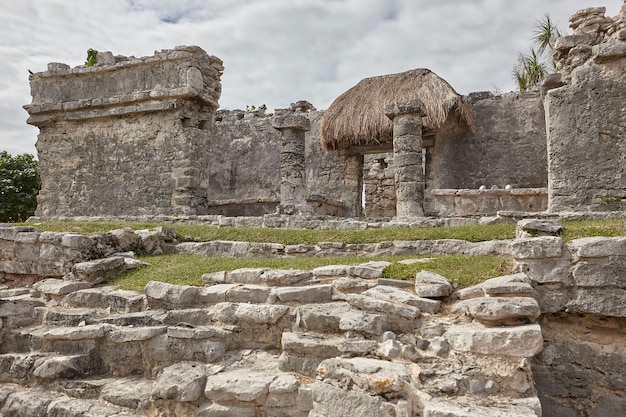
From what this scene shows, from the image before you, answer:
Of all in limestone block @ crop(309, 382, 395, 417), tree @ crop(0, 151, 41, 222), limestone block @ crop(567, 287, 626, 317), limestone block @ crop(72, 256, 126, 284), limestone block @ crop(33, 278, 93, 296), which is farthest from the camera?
tree @ crop(0, 151, 41, 222)

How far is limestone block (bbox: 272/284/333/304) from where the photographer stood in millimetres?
4395

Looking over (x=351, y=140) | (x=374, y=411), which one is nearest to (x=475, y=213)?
(x=351, y=140)

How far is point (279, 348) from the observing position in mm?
4180

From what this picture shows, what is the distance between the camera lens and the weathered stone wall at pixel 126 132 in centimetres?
1168

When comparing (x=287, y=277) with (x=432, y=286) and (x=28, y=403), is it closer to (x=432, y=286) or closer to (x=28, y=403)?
(x=432, y=286)

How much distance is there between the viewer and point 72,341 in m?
4.42

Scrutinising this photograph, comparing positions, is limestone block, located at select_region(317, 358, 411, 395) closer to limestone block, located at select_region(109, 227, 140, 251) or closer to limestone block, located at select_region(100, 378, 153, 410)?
limestone block, located at select_region(100, 378, 153, 410)

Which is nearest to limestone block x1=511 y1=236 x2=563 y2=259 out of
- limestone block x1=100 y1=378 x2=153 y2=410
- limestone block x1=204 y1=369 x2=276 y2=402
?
limestone block x1=204 y1=369 x2=276 y2=402

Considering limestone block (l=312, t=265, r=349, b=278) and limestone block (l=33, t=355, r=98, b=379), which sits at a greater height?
limestone block (l=312, t=265, r=349, b=278)

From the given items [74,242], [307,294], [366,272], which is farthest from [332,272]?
[74,242]

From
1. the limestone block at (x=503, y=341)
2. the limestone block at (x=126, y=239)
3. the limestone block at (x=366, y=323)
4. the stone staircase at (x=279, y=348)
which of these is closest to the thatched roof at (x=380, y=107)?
the limestone block at (x=126, y=239)

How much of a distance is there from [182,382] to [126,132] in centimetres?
1008

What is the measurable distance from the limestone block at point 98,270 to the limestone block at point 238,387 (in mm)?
2745

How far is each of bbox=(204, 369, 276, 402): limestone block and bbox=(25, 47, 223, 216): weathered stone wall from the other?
8.09 meters
